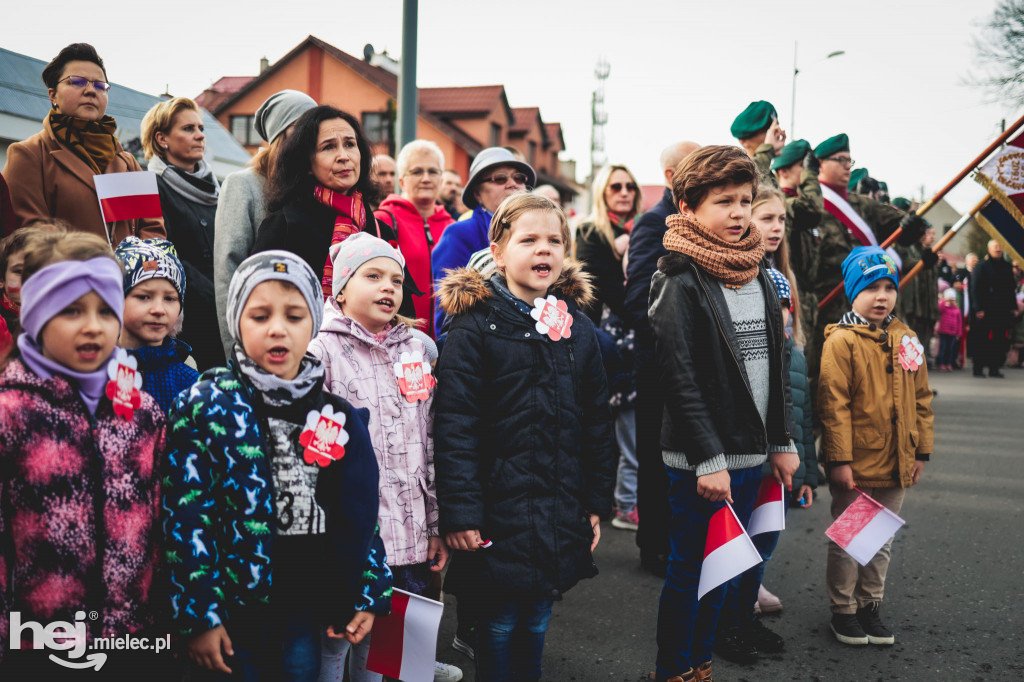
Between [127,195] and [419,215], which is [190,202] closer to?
[127,195]

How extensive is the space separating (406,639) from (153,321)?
127cm

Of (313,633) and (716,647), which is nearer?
(313,633)

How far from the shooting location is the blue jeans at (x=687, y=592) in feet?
9.11

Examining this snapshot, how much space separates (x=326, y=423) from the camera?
Answer: 2051mm

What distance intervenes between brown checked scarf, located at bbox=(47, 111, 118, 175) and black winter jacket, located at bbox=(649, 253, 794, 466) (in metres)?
2.67

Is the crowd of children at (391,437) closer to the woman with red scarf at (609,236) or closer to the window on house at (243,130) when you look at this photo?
the woman with red scarf at (609,236)

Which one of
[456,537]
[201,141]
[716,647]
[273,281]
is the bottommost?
[716,647]

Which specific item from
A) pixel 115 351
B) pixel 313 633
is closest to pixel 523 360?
pixel 313 633

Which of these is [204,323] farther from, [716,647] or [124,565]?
[716,647]

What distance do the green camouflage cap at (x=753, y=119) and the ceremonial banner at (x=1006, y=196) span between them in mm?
1437

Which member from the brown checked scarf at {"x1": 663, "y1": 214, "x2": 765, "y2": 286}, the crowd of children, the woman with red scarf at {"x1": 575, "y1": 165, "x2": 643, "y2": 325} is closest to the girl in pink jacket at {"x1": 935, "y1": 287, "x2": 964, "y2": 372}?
the woman with red scarf at {"x1": 575, "y1": 165, "x2": 643, "y2": 325}

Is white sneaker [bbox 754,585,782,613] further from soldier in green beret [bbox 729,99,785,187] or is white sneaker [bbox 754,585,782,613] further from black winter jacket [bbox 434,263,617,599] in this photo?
soldier in green beret [bbox 729,99,785,187]

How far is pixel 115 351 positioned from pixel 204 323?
1.60 meters

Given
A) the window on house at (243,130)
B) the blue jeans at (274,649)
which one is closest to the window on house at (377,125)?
the window on house at (243,130)
